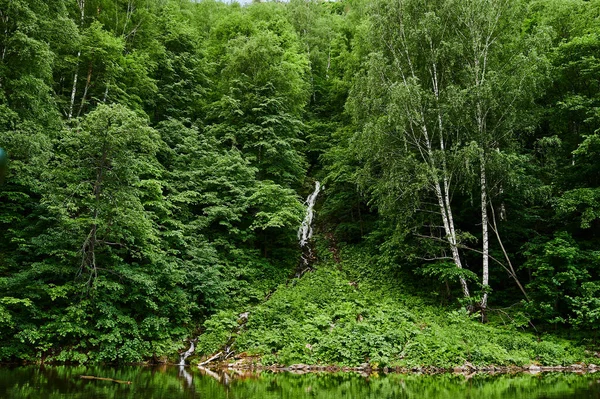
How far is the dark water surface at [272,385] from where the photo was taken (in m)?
7.62

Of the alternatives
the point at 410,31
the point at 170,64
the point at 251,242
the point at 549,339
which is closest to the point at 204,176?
the point at 251,242

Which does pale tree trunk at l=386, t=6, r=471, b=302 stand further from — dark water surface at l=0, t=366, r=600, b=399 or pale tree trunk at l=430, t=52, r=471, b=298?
dark water surface at l=0, t=366, r=600, b=399

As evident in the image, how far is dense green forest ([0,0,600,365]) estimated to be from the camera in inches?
497

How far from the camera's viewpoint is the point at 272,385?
8938mm

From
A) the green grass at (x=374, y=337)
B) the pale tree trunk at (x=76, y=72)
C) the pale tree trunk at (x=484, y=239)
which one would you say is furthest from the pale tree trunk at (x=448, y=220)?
the pale tree trunk at (x=76, y=72)

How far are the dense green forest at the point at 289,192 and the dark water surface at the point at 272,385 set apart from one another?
1.52m

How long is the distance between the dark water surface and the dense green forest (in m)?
1.52

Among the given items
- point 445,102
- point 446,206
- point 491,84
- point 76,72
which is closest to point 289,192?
point 446,206

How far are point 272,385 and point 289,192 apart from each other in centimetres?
1262

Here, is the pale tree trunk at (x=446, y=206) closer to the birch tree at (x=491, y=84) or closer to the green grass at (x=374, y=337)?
the birch tree at (x=491, y=84)

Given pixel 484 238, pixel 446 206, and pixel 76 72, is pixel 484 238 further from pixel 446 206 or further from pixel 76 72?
pixel 76 72

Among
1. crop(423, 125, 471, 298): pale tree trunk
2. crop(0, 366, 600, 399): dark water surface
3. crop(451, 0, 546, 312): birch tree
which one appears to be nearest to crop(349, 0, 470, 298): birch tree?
crop(423, 125, 471, 298): pale tree trunk

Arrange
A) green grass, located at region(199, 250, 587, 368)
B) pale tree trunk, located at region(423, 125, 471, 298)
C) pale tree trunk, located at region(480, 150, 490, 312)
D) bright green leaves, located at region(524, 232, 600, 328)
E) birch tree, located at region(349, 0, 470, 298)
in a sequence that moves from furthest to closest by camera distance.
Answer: birch tree, located at region(349, 0, 470, 298) < pale tree trunk, located at region(423, 125, 471, 298) < pale tree trunk, located at region(480, 150, 490, 312) < bright green leaves, located at region(524, 232, 600, 328) < green grass, located at region(199, 250, 587, 368)

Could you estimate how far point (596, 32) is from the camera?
59.1ft
